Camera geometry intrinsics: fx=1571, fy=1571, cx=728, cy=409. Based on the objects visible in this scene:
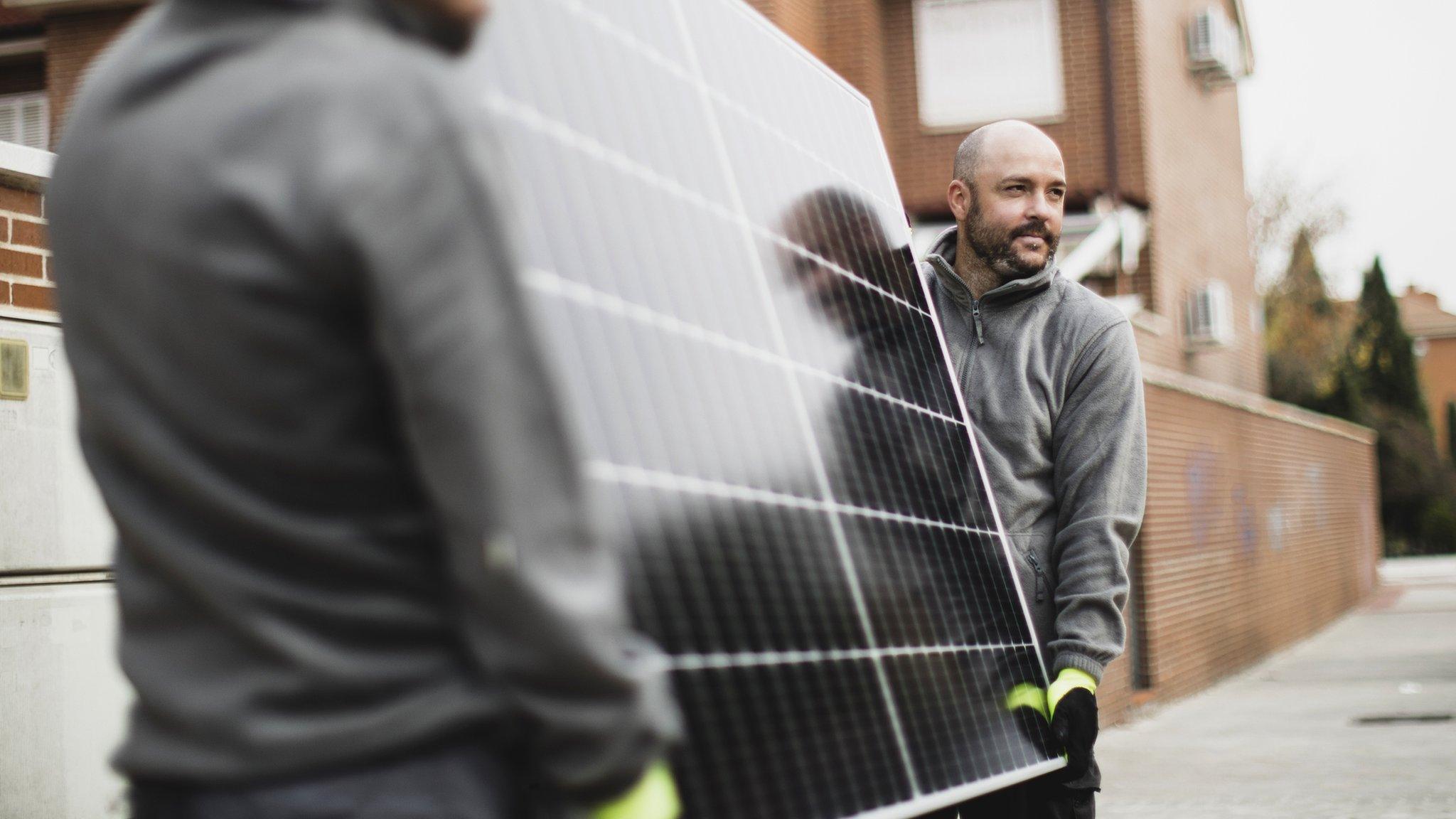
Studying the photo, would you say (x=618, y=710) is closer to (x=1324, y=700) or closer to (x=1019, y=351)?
(x=1019, y=351)

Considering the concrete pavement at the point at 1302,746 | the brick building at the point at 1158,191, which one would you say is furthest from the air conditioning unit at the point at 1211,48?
the concrete pavement at the point at 1302,746

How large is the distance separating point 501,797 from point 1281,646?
61.4 ft

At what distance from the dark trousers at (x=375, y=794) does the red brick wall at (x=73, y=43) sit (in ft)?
56.8

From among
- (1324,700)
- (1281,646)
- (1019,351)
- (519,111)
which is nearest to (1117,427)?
(1019,351)

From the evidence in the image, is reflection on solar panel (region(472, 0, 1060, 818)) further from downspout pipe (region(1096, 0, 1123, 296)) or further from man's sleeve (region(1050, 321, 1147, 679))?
downspout pipe (region(1096, 0, 1123, 296))

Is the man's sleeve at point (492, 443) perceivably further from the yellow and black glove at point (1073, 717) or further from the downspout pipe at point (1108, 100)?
the downspout pipe at point (1108, 100)

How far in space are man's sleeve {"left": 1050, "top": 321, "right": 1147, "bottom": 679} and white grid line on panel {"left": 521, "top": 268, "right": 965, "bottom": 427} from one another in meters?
0.96

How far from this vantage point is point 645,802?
5.03ft

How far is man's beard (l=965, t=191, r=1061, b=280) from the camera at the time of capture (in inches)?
146

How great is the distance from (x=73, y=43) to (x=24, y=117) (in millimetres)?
1643

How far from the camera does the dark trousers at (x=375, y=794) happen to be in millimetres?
1533

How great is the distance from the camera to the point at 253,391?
1496 millimetres

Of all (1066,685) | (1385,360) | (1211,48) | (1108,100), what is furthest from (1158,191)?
(1385,360)

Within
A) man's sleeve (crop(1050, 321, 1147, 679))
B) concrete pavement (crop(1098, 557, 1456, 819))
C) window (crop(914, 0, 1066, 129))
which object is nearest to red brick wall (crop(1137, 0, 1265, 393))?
window (crop(914, 0, 1066, 129))
